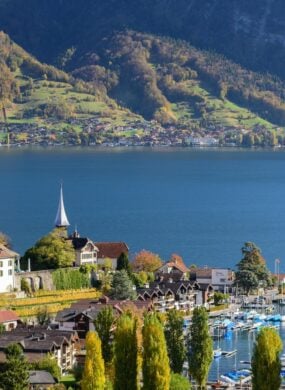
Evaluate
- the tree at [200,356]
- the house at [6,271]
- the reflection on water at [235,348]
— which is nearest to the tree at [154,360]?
the tree at [200,356]

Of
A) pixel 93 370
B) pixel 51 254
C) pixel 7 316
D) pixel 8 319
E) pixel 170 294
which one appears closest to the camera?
pixel 93 370

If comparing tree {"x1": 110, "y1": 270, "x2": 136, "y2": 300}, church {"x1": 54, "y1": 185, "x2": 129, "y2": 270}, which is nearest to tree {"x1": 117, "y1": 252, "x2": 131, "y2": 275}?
church {"x1": 54, "y1": 185, "x2": 129, "y2": 270}

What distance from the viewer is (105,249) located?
56.5 metres

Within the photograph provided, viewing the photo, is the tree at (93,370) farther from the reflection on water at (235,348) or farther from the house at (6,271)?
the house at (6,271)

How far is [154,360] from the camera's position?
102 ft

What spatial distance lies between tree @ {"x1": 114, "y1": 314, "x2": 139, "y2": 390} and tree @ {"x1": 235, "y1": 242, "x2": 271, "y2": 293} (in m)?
25.9

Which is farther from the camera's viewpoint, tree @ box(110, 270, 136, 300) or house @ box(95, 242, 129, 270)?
house @ box(95, 242, 129, 270)

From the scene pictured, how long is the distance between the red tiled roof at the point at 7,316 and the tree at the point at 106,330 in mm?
5723

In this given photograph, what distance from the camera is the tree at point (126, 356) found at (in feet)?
104

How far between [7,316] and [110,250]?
14292 millimetres

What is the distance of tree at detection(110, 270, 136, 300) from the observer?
48781mm

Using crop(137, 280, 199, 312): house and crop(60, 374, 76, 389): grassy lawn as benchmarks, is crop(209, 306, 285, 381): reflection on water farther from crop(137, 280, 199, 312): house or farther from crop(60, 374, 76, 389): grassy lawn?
crop(60, 374, 76, 389): grassy lawn

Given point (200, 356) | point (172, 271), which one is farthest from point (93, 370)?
point (172, 271)

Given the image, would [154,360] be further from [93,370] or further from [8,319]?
[8,319]
